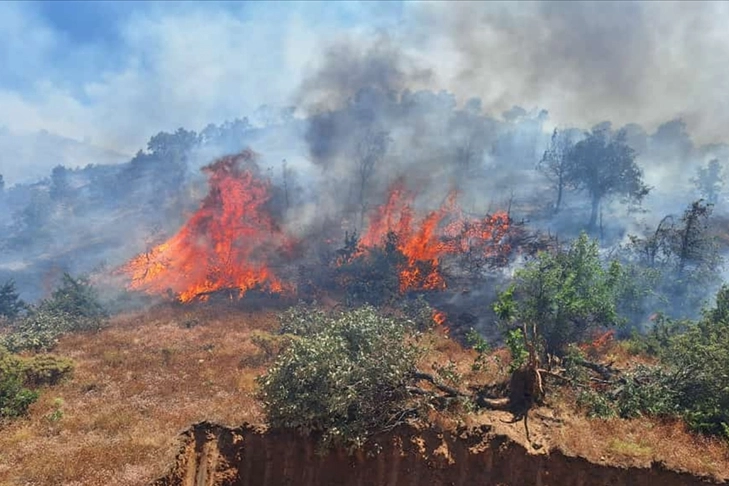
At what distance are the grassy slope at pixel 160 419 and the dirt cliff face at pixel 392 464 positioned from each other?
1.05 feet

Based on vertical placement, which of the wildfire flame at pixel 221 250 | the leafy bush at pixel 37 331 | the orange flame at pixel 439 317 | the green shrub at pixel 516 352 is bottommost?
the green shrub at pixel 516 352

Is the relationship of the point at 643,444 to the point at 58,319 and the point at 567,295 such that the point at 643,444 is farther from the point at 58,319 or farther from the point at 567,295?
the point at 58,319

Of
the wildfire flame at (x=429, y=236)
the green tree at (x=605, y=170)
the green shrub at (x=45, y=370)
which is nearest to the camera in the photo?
the green shrub at (x=45, y=370)

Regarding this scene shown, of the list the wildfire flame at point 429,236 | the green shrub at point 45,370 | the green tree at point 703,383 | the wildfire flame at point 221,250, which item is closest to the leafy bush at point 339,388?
the green tree at point 703,383

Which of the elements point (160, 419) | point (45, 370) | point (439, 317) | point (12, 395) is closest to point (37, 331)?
point (45, 370)

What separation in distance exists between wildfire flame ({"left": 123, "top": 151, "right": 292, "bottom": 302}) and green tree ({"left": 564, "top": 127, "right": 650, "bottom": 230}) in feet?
107

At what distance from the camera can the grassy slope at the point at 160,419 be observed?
10609mm

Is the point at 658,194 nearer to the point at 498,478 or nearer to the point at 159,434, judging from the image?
the point at 498,478

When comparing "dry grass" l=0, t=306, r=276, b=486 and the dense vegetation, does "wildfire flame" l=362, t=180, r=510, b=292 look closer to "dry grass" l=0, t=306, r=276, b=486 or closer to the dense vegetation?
"dry grass" l=0, t=306, r=276, b=486

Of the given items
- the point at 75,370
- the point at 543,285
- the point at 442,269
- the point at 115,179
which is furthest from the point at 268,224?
the point at 115,179

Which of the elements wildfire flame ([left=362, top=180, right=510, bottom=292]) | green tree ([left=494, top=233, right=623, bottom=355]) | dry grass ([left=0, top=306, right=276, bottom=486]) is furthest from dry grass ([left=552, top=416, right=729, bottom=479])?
wildfire flame ([left=362, top=180, right=510, bottom=292])

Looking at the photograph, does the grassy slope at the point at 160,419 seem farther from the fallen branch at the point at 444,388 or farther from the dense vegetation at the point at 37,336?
the fallen branch at the point at 444,388

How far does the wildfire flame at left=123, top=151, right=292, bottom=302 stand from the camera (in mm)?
34812

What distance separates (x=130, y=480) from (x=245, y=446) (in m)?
2.65
